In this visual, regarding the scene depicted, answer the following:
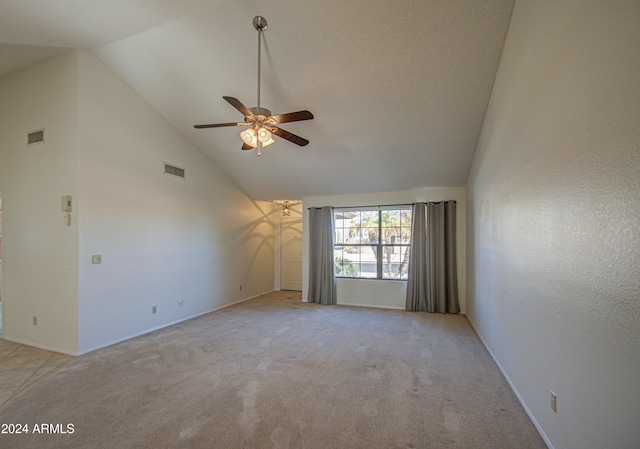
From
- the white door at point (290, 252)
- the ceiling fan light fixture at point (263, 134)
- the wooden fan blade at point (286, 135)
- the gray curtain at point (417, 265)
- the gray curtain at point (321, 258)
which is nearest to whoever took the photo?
the ceiling fan light fixture at point (263, 134)

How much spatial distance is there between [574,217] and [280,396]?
2508 mm

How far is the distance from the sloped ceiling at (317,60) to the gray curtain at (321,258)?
5.80ft

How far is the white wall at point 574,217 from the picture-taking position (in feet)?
4.02

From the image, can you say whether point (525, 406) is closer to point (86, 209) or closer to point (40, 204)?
point (86, 209)

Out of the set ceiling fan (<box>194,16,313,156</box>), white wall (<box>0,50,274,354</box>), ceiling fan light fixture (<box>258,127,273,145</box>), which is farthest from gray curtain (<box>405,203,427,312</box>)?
white wall (<box>0,50,274,354</box>)

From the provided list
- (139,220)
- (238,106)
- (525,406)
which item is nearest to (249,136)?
(238,106)

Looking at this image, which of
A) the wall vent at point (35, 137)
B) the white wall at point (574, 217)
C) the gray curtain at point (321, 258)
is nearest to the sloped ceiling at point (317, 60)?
the white wall at point (574, 217)

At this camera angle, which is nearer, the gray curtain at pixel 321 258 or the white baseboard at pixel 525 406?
the white baseboard at pixel 525 406

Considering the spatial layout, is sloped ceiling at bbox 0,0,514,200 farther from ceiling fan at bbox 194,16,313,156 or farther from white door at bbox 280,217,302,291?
white door at bbox 280,217,302,291

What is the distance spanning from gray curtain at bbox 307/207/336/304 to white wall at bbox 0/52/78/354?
4.09 metres

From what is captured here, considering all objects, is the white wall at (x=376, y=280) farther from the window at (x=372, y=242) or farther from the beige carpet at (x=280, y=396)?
the beige carpet at (x=280, y=396)

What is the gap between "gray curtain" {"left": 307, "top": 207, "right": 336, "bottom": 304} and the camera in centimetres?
629

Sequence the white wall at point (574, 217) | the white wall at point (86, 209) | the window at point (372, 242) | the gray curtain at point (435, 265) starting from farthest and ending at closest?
the window at point (372, 242) → the gray curtain at point (435, 265) → the white wall at point (86, 209) → the white wall at point (574, 217)

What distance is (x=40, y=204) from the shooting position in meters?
3.72
